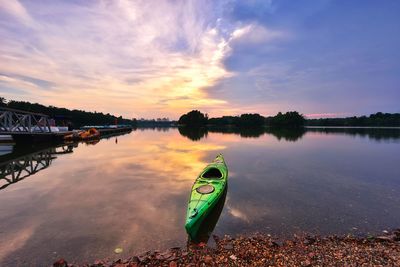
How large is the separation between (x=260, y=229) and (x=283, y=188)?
25.9 feet

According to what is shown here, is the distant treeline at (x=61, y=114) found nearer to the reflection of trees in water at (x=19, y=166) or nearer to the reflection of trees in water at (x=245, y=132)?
the reflection of trees in water at (x=19, y=166)

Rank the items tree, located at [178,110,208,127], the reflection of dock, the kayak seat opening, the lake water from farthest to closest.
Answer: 1. tree, located at [178,110,208,127]
2. the reflection of dock
3. the kayak seat opening
4. the lake water

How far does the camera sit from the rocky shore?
7621 millimetres

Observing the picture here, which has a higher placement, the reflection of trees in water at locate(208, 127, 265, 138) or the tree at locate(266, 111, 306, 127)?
the tree at locate(266, 111, 306, 127)

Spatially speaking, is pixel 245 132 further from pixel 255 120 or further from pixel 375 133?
pixel 255 120

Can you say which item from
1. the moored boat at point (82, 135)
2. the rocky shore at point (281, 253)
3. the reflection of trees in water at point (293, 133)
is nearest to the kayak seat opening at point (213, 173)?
the rocky shore at point (281, 253)

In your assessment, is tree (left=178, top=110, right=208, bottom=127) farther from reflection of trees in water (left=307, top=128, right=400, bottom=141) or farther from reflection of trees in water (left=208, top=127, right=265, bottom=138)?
reflection of trees in water (left=307, top=128, right=400, bottom=141)

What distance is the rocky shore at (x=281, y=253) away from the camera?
762 centimetres

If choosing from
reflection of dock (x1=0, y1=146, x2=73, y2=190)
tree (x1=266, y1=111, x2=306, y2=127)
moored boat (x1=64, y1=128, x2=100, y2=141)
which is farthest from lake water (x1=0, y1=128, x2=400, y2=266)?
tree (x1=266, y1=111, x2=306, y2=127)

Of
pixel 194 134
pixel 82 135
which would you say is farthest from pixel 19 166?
pixel 194 134

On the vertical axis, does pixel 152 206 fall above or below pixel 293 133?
above

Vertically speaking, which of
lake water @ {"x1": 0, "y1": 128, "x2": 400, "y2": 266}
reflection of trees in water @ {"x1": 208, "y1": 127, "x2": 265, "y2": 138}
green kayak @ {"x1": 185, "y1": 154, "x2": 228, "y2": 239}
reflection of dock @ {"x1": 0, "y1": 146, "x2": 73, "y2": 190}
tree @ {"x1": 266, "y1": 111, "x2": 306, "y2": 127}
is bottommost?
reflection of trees in water @ {"x1": 208, "y1": 127, "x2": 265, "y2": 138}

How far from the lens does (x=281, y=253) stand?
322 inches

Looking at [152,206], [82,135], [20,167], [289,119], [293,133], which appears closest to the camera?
[152,206]
